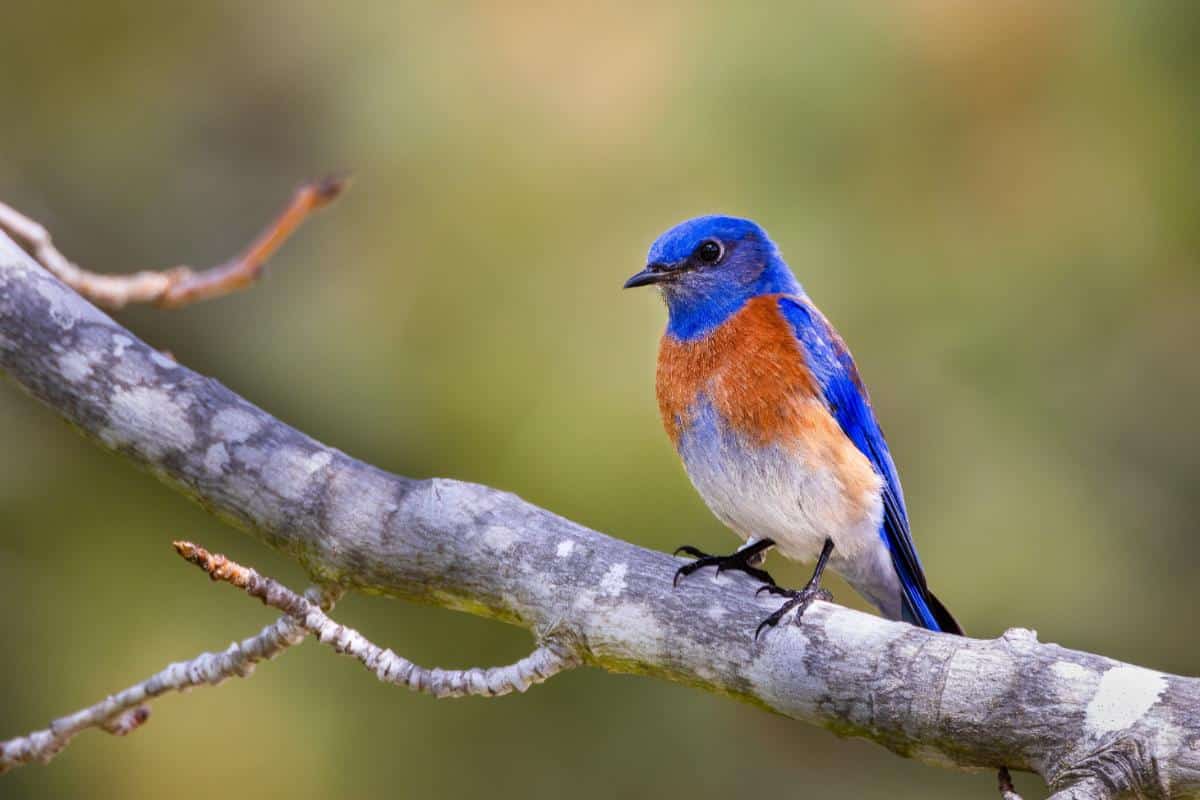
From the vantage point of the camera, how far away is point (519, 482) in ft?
15.7

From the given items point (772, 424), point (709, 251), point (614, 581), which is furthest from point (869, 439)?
point (614, 581)

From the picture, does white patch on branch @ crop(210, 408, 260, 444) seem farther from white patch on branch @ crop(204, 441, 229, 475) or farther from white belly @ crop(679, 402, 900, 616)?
white belly @ crop(679, 402, 900, 616)

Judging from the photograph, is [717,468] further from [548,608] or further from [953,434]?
[953,434]

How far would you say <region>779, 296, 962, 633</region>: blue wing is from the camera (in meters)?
3.65

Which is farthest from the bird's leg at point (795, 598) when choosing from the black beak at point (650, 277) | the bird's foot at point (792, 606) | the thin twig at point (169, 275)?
the thin twig at point (169, 275)

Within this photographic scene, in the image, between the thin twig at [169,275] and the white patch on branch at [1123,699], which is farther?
the thin twig at [169,275]

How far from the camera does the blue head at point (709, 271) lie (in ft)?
12.6

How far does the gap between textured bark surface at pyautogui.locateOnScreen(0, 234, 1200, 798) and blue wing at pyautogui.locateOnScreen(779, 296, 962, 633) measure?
0.81m

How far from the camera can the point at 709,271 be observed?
3.91 m

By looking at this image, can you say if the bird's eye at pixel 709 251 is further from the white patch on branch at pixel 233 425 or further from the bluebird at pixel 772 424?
the white patch on branch at pixel 233 425

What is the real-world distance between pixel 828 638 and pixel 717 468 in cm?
95

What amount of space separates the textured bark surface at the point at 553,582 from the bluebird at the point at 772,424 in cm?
55

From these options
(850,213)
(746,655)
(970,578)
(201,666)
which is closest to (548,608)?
(746,655)

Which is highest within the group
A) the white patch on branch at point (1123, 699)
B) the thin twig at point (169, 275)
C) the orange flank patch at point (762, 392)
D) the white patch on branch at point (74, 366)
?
the thin twig at point (169, 275)
